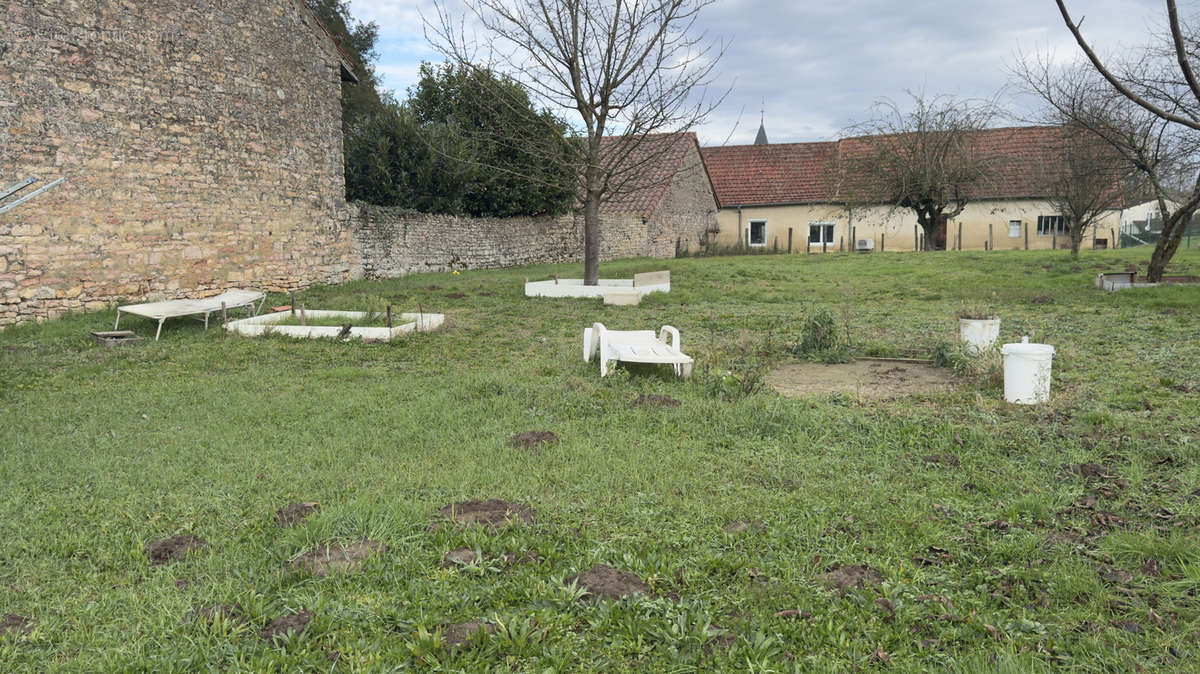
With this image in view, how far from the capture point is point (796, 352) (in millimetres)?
8672

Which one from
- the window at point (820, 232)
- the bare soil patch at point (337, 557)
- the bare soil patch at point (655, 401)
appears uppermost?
the window at point (820, 232)

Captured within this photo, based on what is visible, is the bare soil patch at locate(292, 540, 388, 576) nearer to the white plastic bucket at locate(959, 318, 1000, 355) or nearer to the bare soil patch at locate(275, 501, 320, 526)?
the bare soil patch at locate(275, 501, 320, 526)

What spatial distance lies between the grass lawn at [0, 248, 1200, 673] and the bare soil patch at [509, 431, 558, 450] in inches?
6.1

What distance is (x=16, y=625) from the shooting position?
2820 mm

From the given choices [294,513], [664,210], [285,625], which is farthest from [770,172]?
[285,625]

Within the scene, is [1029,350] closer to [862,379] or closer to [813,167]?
[862,379]

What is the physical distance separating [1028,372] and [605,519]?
4108 millimetres

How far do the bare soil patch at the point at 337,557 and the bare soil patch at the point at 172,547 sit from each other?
56 centimetres

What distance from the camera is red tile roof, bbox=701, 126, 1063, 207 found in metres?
31.2

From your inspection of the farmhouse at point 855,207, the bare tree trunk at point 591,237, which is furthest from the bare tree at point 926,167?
the bare tree trunk at point 591,237

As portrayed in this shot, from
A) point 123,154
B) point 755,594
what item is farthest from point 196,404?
point 123,154

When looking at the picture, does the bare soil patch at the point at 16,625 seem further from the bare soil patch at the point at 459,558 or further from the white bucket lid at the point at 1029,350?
the white bucket lid at the point at 1029,350

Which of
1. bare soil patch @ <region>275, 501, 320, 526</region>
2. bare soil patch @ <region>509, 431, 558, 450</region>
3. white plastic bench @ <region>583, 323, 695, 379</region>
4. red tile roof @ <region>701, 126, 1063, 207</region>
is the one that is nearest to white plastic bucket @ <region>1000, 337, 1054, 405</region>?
white plastic bench @ <region>583, 323, 695, 379</region>

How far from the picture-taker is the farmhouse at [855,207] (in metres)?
31.6
